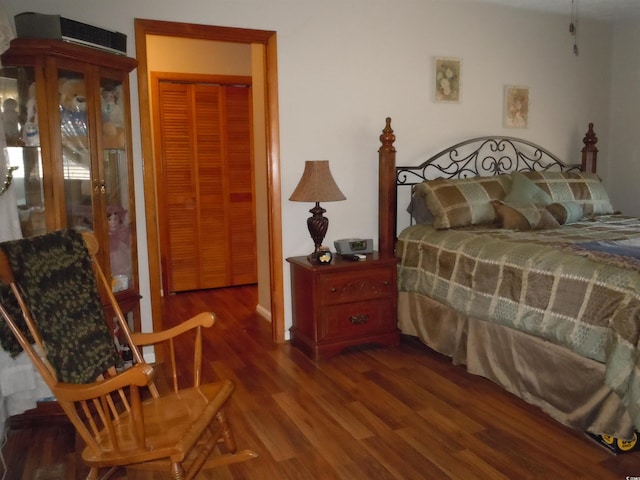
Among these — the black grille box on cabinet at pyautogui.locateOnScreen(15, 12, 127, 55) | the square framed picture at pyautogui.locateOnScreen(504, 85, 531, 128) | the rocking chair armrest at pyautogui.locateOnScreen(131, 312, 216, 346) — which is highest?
the black grille box on cabinet at pyautogui.locateOnScreen(15, 12, 127, 55)

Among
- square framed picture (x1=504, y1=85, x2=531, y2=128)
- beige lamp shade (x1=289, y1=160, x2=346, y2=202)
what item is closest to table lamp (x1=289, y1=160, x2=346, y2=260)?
beige lamp shade (x1=289, y1=160, x2=346, y2=202)

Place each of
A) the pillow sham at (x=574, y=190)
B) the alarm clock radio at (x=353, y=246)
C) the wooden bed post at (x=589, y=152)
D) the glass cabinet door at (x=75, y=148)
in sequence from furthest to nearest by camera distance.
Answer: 1. the wooden bed post at (x=589, y=152)
2. the pillow sham at (x=574, y=190)
3. the alarm clock radio at (x=353, y=246)
4. the glass cabinet door at (x=75, y=148)

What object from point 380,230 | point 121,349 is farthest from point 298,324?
point 121,349

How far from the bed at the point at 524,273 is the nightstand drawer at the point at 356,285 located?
0.19 metres

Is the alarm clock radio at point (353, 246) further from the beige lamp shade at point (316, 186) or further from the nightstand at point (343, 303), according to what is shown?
the beige lamp shade at point (316, 186)

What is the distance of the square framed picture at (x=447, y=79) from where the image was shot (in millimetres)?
3811

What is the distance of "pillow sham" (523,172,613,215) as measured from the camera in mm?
3688

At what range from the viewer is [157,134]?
477 cm

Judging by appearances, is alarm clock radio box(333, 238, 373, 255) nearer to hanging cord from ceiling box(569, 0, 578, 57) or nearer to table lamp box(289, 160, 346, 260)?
table lamp box(289, 160, 346, 260)

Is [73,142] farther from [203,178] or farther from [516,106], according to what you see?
[516,106]

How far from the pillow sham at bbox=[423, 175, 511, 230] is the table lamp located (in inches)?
25.3

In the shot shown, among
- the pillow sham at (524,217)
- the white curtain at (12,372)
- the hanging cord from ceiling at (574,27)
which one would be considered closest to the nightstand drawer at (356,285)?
the pillow sham at (524,217)

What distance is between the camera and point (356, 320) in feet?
10.9

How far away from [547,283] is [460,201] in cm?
105
